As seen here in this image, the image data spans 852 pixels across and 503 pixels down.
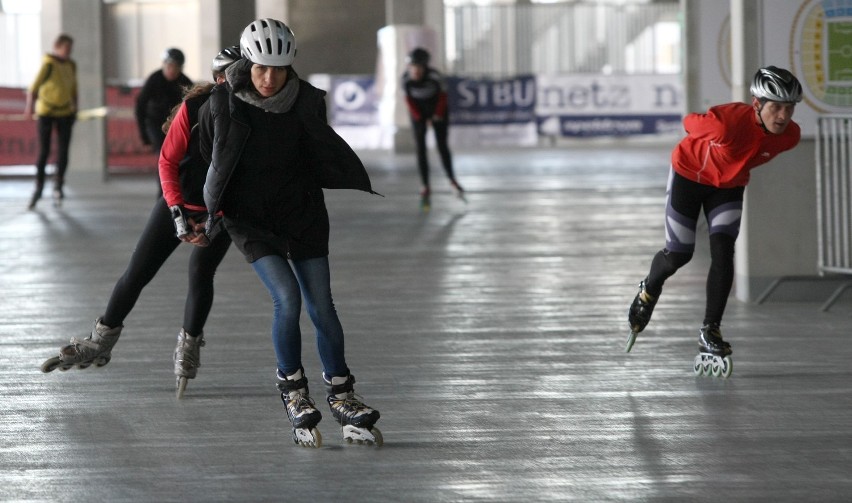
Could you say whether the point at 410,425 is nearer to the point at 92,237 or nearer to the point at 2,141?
the point at 92,237

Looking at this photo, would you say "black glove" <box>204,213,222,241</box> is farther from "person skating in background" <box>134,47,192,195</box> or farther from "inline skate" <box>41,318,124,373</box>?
"person skating in background" <box>134,47,192,195</box>

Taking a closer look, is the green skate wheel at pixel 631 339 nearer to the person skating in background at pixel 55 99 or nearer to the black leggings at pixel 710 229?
the black leggings at pixel 710 229

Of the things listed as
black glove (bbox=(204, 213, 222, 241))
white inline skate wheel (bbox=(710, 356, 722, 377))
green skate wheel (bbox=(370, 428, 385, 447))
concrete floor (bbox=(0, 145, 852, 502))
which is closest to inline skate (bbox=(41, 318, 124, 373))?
concrete floor (bbox=(0, 145, 852, 502))

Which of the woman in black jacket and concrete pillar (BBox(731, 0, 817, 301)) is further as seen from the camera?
concrete pillar (BBox(731, 0, 817, 301))

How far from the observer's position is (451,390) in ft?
21.4

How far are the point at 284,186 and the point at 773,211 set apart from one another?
4839 millimetres

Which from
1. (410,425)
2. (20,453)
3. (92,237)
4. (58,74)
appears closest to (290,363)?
(410,425)

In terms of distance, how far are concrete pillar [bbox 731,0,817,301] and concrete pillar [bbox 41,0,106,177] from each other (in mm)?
14956

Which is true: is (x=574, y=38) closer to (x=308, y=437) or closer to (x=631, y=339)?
(x=631, y=339)

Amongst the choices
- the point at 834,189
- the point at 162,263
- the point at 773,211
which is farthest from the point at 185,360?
the point at 834,189

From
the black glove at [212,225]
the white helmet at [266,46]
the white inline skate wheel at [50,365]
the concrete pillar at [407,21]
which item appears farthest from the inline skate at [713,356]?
the concrete pillar at [407,21]

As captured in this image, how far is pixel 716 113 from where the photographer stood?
6680 millimetres

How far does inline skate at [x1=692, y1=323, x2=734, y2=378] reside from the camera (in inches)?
264

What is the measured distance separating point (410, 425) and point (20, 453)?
1.59m
